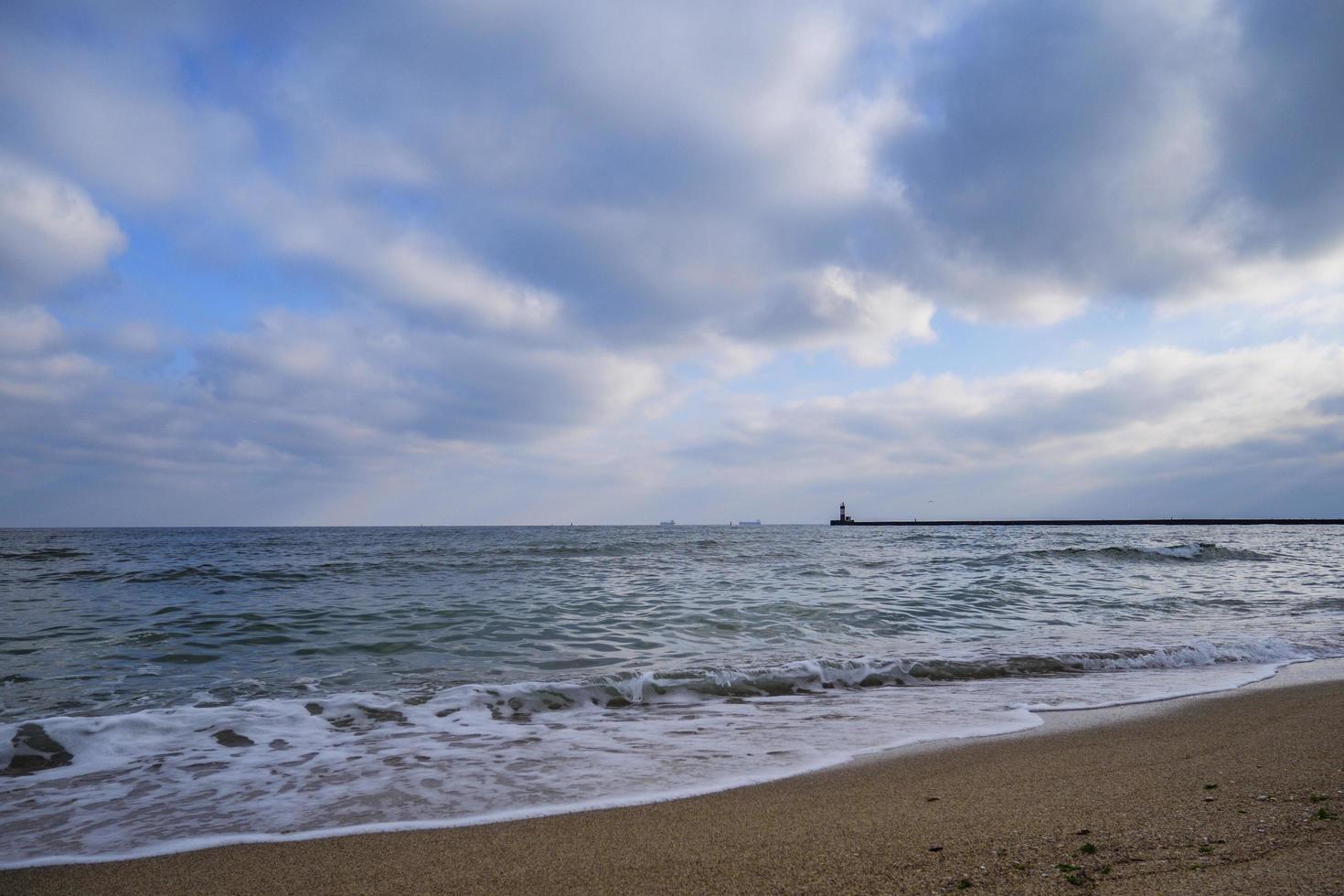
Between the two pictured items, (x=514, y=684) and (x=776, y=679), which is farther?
(x=776, y=679)

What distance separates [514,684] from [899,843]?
13.9 feet

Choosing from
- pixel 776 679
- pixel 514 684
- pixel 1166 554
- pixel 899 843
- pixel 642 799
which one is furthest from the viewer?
pixel 1166 554

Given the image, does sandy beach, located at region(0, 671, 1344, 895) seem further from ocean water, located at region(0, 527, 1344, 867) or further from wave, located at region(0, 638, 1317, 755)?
wave, located at region(0, 638, 1317, 755)

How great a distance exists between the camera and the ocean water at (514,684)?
3504mm

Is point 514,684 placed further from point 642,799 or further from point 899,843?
point 899,843

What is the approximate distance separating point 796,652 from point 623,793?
4.32 m

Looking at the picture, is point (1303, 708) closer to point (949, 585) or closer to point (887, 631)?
point (887, 631)

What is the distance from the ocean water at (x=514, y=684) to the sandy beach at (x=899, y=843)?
31 centimetres

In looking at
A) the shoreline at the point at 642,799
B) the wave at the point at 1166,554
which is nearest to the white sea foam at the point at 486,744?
the shoreline at the point at 642,799

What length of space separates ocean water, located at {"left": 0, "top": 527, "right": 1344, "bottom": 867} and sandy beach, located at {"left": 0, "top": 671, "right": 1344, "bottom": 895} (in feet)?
1.01

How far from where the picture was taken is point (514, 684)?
6027 mm

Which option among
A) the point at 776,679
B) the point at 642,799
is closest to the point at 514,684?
the point at 776,679

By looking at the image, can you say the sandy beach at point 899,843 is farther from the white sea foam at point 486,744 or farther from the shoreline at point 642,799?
the white sea foam at point 486,744

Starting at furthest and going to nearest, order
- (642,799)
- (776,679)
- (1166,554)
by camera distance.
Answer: (1166,554) < (776,679) < (642,799)
